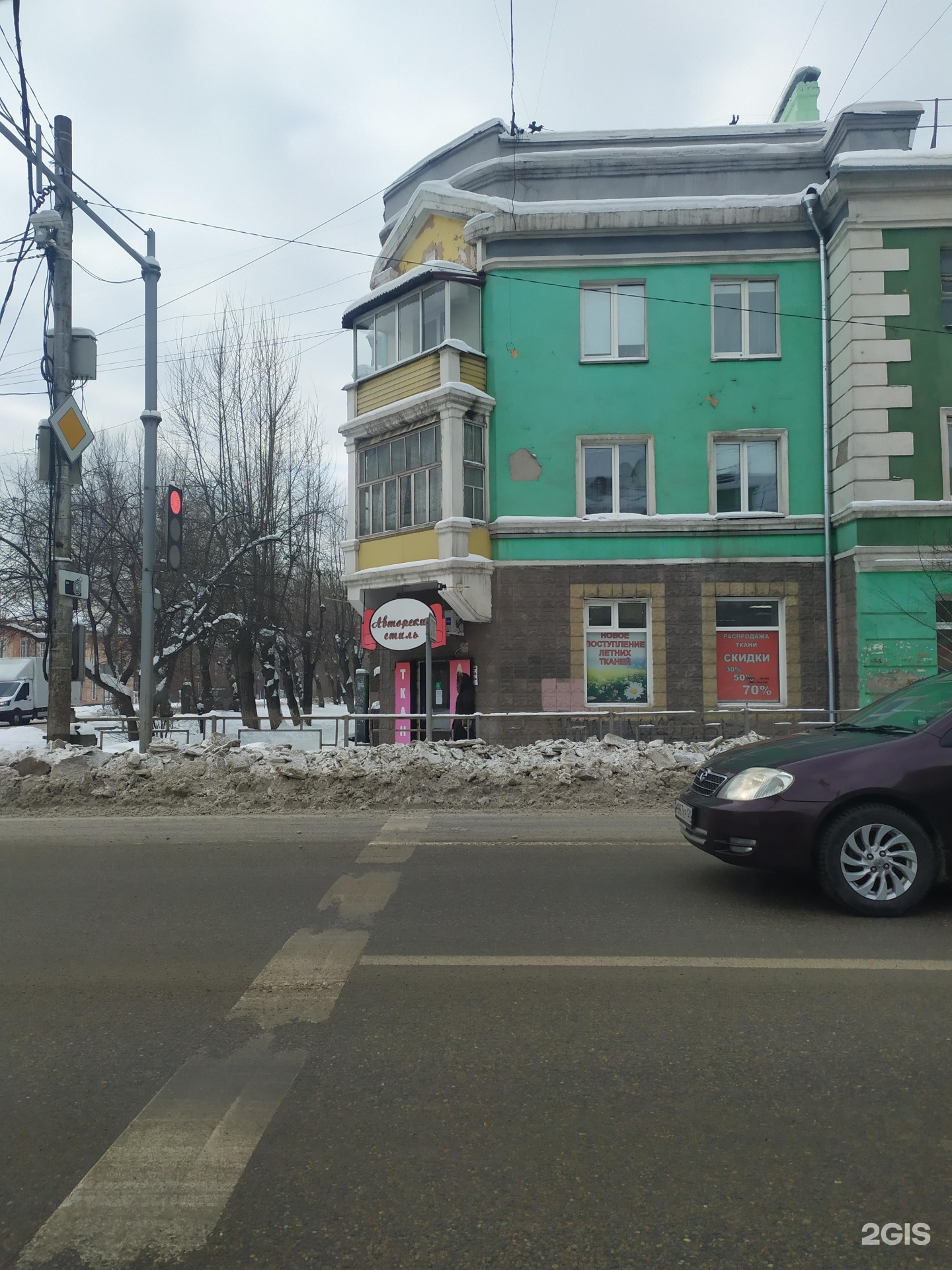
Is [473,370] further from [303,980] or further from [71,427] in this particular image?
[303,980]

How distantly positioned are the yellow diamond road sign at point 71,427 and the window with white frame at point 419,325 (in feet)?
25.7

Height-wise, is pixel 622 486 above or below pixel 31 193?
below

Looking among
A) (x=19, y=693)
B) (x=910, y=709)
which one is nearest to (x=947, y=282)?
(x=910, y=709)

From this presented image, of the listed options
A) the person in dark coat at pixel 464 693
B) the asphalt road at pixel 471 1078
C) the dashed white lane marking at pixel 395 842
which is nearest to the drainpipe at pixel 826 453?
the person in dark coat at pixel 464 693

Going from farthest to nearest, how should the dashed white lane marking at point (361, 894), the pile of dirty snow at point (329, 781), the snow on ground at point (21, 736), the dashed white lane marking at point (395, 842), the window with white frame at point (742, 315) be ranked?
the snow on ground at point (21, 736)
the window with white frame at point (742, 315)
the pile of dirty snow at point (329, 781)
the dashed white lane marking at point (395, 842)
the dashed white lane marking at point (361, 894)

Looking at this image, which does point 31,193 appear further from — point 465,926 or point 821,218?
point 821,218

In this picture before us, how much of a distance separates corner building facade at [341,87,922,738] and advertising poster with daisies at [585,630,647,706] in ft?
0.13

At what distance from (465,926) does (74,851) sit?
4263mm

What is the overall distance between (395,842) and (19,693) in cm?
3397

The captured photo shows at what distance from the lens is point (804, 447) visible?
17938 millimetres

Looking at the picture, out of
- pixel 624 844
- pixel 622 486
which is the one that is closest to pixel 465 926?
pixel 624 844

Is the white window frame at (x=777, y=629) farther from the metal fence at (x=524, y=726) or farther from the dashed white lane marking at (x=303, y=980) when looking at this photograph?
the dashed white lane marking at (x=303, y=980)

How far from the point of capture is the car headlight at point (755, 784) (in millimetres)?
5738

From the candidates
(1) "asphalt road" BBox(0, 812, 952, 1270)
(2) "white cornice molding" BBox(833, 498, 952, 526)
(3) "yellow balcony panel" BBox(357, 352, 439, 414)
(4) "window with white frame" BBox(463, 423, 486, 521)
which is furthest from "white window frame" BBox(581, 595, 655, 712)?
(1) "asphalt road" BBox(0, 812, 952, 1270)
